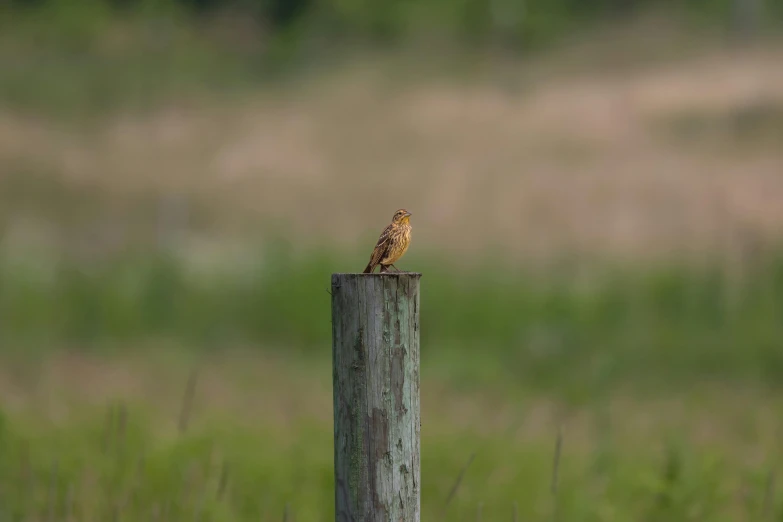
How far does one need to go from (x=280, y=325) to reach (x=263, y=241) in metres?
1.50

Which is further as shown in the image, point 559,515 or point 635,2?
point 635,2

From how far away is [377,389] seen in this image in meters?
2.91

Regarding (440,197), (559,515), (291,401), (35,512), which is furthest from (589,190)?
(35,512)

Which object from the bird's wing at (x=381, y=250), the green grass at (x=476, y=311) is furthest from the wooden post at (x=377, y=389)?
the green grass at (x=476, y=311)

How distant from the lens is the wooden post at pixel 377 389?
2.90 m

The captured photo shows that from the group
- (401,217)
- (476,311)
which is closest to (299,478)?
(401,217)

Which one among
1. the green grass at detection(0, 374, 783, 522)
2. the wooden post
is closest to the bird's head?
the wooden post

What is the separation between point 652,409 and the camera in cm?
995

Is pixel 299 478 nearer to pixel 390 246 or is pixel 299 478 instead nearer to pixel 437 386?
pixel 390 246

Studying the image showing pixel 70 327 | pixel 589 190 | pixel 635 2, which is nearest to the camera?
pixel 70 327

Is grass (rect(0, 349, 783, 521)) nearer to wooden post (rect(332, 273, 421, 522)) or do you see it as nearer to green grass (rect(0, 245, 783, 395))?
wooden post (rect(332, 273, 421, 522))

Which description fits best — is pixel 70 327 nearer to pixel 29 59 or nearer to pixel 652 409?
pixel 29 59

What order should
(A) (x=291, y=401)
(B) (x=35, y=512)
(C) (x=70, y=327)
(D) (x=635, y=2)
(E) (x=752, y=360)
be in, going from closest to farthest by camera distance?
(B) (x=35, y=512), (A) (x=291, y=401), (E) (x=752, y=360), (C) (x=70, y=327), (D) (x=635, y=2)

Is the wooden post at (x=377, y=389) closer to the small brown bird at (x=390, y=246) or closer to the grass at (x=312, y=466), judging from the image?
the grass at (x=312, y=466)
